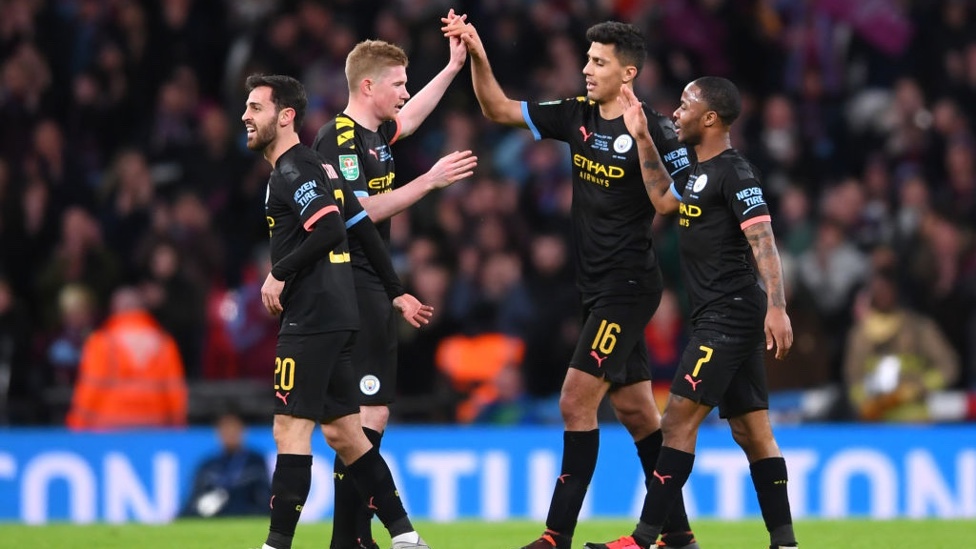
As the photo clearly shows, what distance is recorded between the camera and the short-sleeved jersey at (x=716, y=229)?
782 cm

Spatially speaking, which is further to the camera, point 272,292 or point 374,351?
point 374,351

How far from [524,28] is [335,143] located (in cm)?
861

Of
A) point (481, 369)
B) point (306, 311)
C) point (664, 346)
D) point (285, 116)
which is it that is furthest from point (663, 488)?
point (481, 369)

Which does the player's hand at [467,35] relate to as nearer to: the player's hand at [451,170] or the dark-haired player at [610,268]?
Result: the dark-haired player at [610,268]

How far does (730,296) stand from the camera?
7855 millimetres

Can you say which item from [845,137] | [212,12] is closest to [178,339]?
[212,12]

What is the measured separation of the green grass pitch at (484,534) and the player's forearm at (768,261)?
76.3 inches

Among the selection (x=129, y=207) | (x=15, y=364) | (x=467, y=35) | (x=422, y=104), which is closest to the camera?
(x=467, y=35)

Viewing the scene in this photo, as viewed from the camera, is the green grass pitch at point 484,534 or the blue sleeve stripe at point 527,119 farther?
the green grass pitch at point 484,534

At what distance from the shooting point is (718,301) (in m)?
7.86

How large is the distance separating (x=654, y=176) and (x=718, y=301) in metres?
0.69

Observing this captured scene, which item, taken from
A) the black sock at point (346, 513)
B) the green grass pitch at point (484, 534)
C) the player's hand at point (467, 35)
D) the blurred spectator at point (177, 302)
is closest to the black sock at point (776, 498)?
the green grass pitch at point (484, 534)

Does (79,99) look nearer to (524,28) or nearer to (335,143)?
(524,28)

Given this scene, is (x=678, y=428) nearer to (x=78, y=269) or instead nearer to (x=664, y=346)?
(x=664, y=346)
